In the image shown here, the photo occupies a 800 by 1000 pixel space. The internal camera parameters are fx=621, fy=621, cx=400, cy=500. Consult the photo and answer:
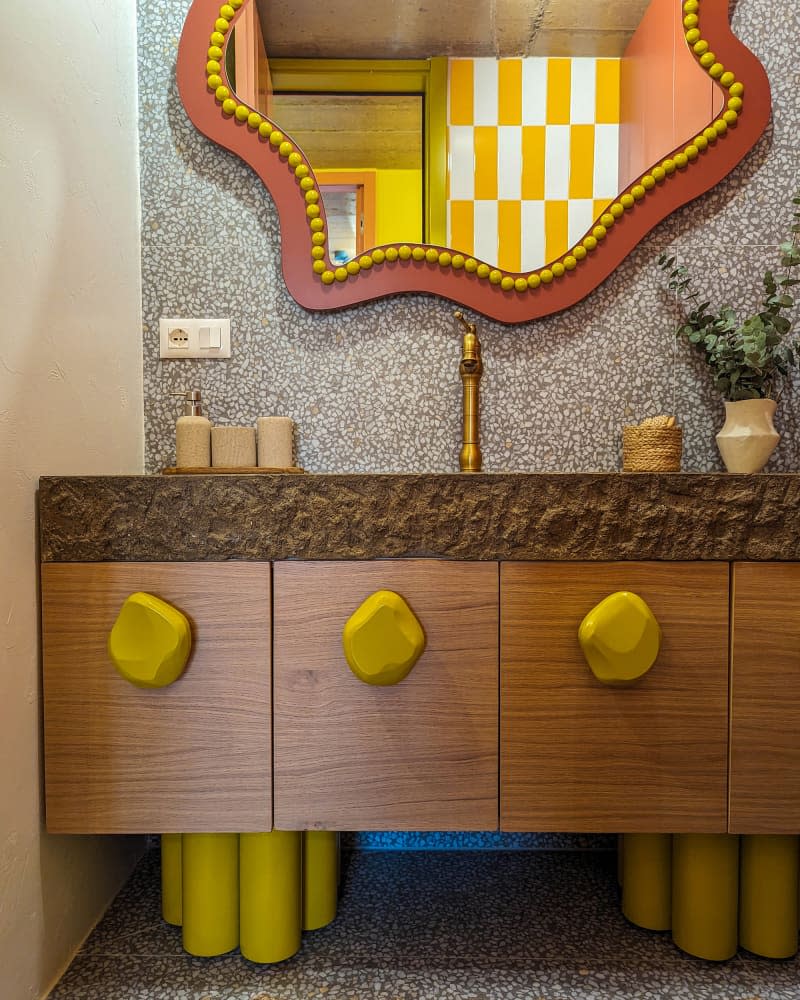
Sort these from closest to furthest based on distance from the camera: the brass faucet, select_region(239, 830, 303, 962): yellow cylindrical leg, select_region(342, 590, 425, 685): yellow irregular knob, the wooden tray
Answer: select_region(342, 590, 425, 685): yellow irregular knob → select_region(239, 830, 303, 962): yellow cylindrical leg → the wooden tray → the brass faucet

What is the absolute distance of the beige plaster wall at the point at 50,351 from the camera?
2.67ft

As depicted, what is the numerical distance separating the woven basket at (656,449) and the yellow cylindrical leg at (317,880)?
0.84 m

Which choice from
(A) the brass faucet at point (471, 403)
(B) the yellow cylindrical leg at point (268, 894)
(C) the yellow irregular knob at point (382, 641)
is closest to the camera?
(C) the yellow irregular knob at point (382, 641)

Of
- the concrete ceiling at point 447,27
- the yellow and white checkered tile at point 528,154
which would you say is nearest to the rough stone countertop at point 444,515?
the yellow and white checkered tile at point 528,154

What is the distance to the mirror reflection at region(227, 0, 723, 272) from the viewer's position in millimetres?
1203

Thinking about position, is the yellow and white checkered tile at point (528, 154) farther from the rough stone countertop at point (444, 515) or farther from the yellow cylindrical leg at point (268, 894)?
the yellow cylindrical leg at point (268, 894)

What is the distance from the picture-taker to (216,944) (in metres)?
0.96

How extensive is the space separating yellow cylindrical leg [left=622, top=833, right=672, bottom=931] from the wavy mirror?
98 centimetres

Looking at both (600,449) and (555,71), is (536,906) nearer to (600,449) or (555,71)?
(600,449)

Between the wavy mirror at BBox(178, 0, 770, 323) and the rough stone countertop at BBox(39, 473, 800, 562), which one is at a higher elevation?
the wavy mirror at BBox(178, 0, 770, 323)

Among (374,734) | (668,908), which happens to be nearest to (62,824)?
(374,734)

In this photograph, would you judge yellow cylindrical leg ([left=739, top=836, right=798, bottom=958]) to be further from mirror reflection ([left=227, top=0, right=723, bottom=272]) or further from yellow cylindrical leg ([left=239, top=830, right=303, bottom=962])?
mirror reflection ([left=227, top=0, right=723, bottom=272])

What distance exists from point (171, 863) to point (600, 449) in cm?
108

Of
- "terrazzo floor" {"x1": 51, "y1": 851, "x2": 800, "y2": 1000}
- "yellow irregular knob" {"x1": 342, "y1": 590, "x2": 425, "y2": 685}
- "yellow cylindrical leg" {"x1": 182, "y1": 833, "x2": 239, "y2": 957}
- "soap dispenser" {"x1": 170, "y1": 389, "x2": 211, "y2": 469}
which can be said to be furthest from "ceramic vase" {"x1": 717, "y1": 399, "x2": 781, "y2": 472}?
"yellow cylindrical leg" {"x1": 182, "y1": 833, "x2": 239, "y2": 957}
